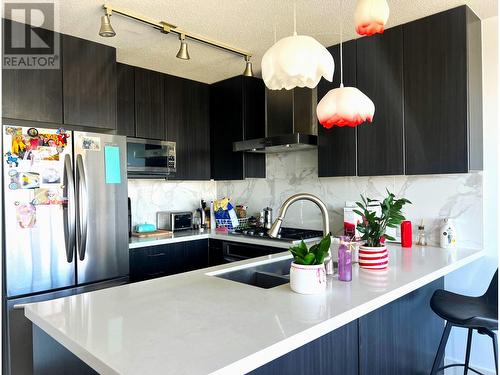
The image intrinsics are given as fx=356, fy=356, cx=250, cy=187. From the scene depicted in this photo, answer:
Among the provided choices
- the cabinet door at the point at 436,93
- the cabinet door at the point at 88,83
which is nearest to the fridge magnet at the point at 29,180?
the cabinet door at the point at 88,83

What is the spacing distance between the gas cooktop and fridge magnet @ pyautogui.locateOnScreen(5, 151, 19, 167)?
174 cm

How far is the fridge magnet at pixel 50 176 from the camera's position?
2.23 meters

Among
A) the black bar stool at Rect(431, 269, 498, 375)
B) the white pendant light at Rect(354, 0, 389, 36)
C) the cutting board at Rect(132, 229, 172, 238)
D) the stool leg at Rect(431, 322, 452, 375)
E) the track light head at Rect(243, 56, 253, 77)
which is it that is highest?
the track light head at Rect(243, 56, 253, 77)

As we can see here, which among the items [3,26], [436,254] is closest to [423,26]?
[436,254]

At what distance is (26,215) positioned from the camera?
2.14m

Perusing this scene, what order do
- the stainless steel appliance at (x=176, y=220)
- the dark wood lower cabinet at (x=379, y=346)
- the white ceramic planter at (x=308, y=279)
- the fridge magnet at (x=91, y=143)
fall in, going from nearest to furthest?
the dark wood lower cabinet at (x=379, y=346) → the white ceramic planter at (x=308, y=279) → the fridge magnet at (x=91, y=143) → the stainless steel appliance at (x=176, y=220)

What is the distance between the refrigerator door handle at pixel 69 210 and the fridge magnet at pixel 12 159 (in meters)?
0.27

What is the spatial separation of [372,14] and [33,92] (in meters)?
2.11

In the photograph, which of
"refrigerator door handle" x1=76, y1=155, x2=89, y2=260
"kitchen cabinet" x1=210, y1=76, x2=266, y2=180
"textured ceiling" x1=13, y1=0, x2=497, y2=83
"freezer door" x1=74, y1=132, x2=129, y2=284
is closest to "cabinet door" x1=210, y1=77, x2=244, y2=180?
"kitchen cabinet" x1=210, y1=76, x2=266, y2=180

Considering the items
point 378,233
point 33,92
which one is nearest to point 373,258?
point 378,233

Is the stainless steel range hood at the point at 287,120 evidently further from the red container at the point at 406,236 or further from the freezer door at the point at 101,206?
the freezer door at the point at 101,206

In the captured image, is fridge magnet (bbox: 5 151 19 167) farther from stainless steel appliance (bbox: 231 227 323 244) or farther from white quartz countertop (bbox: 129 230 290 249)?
stainless steel appliance (bbox: 231 227 323 244)

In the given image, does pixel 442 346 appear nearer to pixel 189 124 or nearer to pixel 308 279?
pixel 308 279

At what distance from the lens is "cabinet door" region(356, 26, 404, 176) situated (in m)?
2.36
